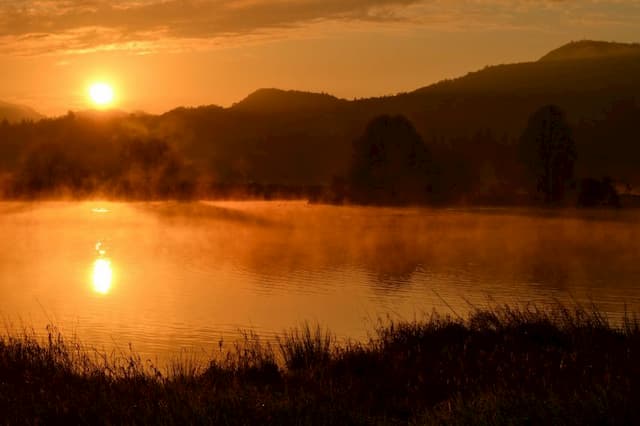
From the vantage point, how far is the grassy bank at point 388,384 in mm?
8797

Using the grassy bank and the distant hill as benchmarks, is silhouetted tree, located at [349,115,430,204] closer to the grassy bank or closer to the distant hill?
the distant hill

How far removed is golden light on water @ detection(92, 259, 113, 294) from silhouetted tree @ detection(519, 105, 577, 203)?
60.1 m

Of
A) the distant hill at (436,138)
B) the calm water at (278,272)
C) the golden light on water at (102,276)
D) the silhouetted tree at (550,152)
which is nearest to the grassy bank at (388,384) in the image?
the calm water at (278,272)

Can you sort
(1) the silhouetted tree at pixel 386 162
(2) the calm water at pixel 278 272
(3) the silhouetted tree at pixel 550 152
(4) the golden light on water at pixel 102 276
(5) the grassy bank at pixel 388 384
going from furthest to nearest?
(1) the silhouetted tree at pixel 386 162, (3) the silhouetted tree at pixel 550 152, (4) the golden light on water at pixel 102 276, (2) the calm water at pixel 278 272, (5) the grassy bank at pixel 388 384

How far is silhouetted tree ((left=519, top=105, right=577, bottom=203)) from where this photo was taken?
8900cm

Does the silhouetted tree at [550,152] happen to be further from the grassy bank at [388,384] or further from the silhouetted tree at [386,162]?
the grassy bank at [388,384]

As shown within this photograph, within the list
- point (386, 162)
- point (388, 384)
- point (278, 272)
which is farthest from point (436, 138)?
point (388, 384)

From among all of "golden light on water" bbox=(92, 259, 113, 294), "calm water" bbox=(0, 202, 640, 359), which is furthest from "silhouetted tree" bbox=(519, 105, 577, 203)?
"golden light on water" bbox=(92, 259, 113, 294)

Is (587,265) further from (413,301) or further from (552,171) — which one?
(552,171)

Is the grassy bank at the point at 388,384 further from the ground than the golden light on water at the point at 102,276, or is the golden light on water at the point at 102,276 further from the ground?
Answer: the grassy bank at the point at 388,384

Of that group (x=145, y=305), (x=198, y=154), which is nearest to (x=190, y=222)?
(x=145, y=305)

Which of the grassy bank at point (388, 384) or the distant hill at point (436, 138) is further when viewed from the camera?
the distant hill at point (436, 138)

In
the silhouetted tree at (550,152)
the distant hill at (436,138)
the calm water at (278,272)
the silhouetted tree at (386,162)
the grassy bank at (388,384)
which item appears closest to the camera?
the grassy bank at (388,384)

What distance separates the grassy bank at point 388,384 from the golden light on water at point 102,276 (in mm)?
12809
